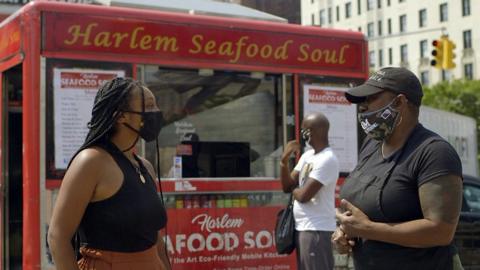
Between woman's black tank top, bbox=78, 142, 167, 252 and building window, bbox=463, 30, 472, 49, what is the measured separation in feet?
206

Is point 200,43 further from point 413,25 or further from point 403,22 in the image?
point 403,22

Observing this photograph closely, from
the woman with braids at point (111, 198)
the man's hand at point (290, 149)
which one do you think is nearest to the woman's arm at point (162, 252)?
the woman with braids at point (111, 198)

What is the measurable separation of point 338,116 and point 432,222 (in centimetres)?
430

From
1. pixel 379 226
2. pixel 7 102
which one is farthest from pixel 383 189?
pixel 7 102

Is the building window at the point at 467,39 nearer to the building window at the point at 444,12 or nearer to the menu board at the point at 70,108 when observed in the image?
the building window at the point at 444,12

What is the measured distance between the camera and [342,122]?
7164 millimetres

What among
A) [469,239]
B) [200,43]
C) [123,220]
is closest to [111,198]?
[123,220]

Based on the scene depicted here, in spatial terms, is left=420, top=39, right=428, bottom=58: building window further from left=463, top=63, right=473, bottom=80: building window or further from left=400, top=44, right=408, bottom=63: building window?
left=463, top=63, right=473, bottom=80: building window

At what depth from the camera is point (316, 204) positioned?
18.9ft

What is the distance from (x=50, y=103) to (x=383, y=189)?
3.55 m

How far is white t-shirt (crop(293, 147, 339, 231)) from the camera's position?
225 inches

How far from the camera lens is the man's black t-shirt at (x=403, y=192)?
2.94 m

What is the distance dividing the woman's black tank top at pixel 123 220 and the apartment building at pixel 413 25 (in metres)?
57.0

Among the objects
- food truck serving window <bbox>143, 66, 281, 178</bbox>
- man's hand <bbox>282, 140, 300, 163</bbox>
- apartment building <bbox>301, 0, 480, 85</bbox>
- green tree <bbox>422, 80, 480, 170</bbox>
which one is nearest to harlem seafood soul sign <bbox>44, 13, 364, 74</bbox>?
food truck serving window <bbox>143, 66, 281, 178</bbox>
